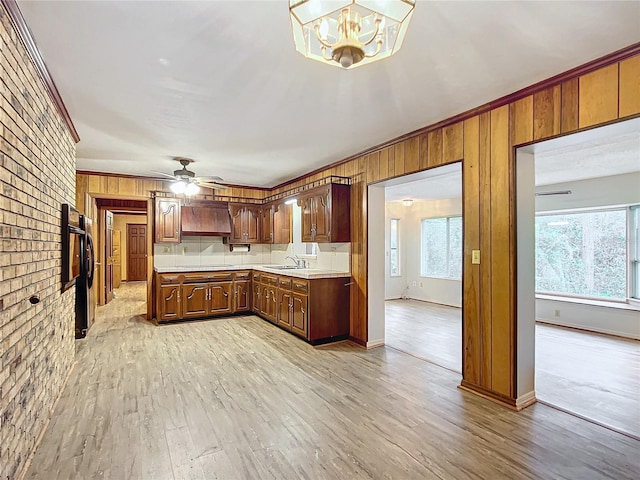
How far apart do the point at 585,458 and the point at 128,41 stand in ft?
12.1

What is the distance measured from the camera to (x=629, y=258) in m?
5.28

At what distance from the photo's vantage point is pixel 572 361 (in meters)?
3.95

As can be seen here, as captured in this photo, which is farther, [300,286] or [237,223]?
[237,223]

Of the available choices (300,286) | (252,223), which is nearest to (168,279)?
(252,223)

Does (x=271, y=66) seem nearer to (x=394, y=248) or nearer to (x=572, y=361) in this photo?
(x=572, y=361)

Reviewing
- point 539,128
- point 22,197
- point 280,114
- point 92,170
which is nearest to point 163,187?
point 92,170

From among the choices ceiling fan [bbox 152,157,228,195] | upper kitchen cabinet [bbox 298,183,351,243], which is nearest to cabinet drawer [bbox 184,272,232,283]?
ceiling fan [bbox 152,157,228,195]

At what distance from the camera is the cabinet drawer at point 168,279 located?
18.2 ft

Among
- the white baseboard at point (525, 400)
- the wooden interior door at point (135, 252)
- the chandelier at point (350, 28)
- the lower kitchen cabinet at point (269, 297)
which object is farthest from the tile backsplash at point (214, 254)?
the wooden interior door at point (135, 252)

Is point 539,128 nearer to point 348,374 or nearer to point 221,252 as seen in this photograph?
point 348,374

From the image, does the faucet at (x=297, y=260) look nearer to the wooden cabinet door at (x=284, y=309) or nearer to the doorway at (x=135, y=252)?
the wooden cabinet door at (x=284, y=309)

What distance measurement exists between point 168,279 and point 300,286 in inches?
93.1

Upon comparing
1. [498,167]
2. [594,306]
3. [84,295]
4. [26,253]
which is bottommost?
[594,306]

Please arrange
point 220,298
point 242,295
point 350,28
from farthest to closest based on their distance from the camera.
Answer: point 242,295, point 220,298, point 350,28
